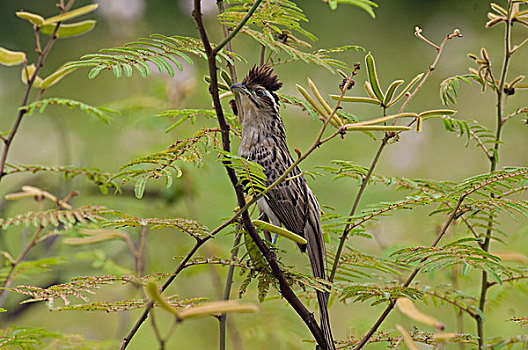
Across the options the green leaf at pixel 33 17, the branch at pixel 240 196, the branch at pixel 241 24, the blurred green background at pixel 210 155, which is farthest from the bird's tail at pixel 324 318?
the green leaf at pixel 33 17

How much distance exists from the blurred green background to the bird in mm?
245

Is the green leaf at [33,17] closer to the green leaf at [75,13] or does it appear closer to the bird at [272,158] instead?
the green leaf at [75,13]

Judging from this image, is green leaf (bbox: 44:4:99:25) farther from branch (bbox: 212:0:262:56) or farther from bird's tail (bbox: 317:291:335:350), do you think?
bird's tail (bbox: 317:291:335:350)

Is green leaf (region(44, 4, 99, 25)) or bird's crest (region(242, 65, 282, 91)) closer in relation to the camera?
green leaf (region(44, 4, 99, 25))

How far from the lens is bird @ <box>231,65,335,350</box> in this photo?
36.2 inches

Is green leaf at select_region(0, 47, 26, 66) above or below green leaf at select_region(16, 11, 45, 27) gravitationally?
below

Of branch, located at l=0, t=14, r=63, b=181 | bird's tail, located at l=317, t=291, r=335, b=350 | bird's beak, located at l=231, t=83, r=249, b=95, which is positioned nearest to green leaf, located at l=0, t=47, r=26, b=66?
branch, located at l=0, t=14, r=63, b=181

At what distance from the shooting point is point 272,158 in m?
0.97

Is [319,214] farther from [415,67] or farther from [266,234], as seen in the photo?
[415,67]

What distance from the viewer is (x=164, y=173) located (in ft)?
2.27

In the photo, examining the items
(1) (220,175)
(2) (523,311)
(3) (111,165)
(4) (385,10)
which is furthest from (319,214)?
(4) (385,10)

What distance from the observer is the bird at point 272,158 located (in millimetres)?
919

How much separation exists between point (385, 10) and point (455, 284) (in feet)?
11.2

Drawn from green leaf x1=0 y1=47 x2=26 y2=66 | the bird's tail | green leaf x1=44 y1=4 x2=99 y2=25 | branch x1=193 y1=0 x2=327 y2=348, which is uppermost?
green leaf x1=44 y1=4 x2=99 y2=25
